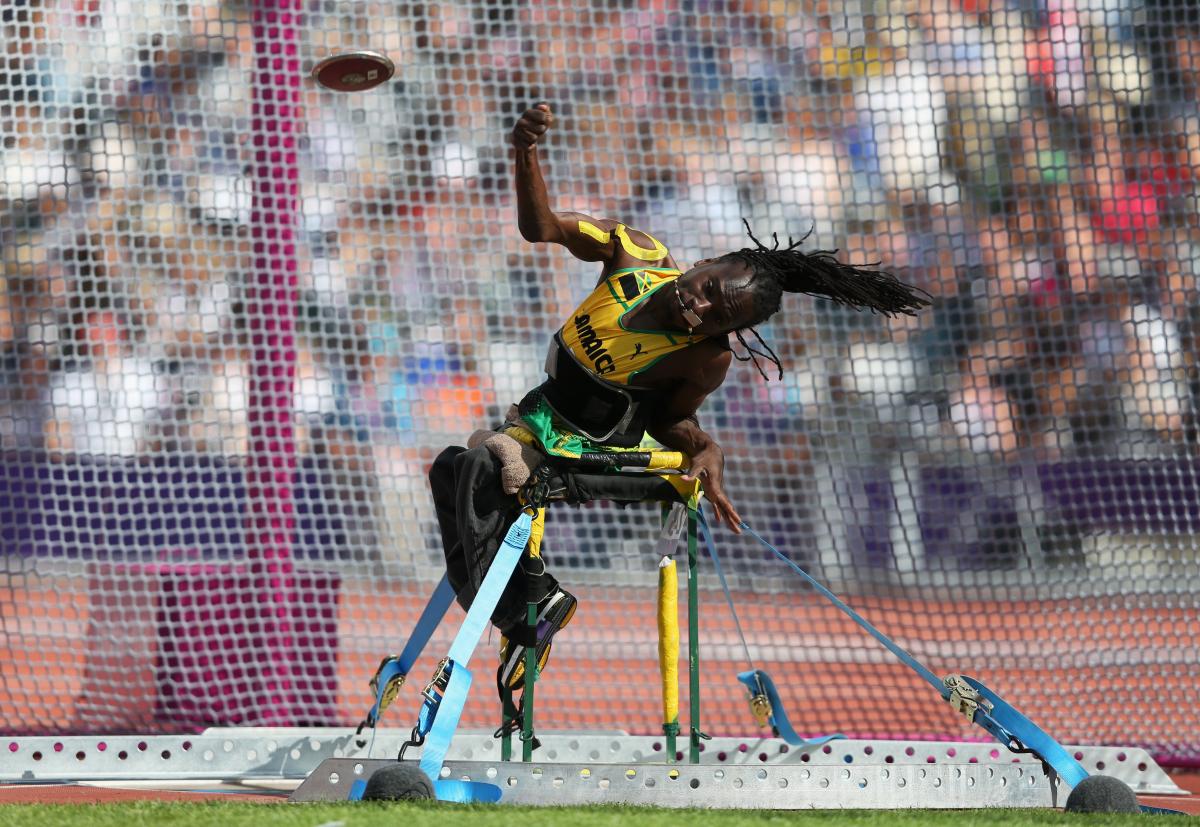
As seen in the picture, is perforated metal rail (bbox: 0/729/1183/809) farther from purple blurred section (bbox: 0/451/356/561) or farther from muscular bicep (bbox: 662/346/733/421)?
purple blurred section (bbox: 0/451/356/561)

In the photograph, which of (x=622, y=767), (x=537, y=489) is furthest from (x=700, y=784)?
(x=537, y=489)

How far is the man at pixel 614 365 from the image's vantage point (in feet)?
12.1

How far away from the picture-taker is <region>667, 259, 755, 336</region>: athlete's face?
362 cm

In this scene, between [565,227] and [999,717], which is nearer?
[999,717]

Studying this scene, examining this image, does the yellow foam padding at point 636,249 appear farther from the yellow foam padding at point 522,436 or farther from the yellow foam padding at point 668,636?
the yellow foam padding at point 668,636

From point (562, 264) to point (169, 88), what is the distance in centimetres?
206

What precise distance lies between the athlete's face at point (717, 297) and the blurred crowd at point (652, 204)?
2.91 m

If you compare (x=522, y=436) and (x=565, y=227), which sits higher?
(x=565, y=227)

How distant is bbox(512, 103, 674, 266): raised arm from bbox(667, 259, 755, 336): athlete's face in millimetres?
372

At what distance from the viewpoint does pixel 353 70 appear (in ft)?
14.1

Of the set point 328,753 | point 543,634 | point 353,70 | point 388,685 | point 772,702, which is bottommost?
point 328,753

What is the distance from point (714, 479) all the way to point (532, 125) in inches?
44.2

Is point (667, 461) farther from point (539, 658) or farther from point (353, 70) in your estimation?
point (353, 70)

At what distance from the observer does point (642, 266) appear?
3.97 metres
